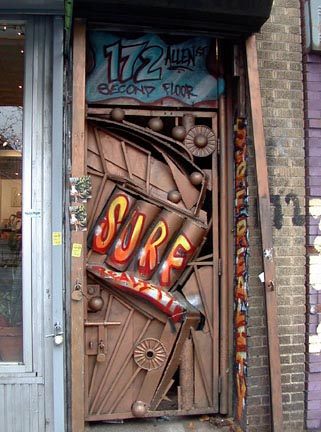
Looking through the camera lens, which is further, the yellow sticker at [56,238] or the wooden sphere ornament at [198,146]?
the wooden sphere ornament at [198,146]

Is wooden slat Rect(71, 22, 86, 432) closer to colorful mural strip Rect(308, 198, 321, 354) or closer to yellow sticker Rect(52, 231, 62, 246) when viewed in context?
yellow sticker Rect(52, 231, 62, 246)

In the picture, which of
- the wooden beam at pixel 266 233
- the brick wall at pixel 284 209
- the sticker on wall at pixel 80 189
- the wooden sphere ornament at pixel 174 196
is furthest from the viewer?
the wooden sphere ornament at pixel 174 196

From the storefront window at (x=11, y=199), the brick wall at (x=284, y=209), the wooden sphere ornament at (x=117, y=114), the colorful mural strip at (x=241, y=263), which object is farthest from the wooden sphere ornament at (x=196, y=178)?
the storefront window at (x=11, y=199)

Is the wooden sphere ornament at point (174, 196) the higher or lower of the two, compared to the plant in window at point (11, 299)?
higher

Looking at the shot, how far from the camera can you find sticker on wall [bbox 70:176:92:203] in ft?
12.1

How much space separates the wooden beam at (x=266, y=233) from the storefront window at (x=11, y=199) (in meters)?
1.97

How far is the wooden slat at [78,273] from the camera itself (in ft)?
11.8

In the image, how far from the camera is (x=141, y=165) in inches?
162

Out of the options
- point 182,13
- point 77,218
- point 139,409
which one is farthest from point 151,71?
point 139,409

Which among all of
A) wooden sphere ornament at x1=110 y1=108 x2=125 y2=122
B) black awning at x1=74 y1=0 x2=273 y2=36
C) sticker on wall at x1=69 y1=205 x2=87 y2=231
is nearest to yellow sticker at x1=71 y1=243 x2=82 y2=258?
sticker on wall at x1=69 y1=205 x2=87 y2=231

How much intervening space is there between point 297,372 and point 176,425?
3.93 ft

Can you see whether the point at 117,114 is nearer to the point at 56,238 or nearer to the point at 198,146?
the point at 198,146

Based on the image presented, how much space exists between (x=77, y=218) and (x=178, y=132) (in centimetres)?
124

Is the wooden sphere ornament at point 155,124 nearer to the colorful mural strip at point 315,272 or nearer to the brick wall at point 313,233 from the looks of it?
the brick wall at point 313,233
